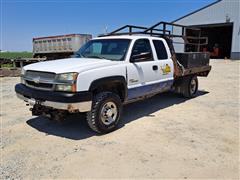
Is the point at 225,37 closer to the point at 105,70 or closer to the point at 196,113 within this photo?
the point at 196,113

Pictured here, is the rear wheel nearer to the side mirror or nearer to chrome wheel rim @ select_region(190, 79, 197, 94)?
chrome wheel rim @ select_region(190, 79, 197, 94)

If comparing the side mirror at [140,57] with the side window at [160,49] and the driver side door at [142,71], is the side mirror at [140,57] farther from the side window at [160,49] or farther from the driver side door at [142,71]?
the side window at [160,49]

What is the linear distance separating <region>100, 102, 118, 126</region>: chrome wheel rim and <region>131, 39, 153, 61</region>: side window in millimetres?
1254

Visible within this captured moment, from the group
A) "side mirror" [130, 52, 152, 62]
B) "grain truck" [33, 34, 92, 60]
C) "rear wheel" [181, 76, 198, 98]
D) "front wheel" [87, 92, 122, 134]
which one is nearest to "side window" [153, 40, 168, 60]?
"side mirror" [130, 52, 152, 62]

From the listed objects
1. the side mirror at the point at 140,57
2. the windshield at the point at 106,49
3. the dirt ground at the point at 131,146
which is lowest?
the dirt ground at the point at 131,146

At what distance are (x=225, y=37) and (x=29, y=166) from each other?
37.3m

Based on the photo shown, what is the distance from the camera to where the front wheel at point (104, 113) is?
15.3 ft

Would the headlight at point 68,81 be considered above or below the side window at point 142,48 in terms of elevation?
below

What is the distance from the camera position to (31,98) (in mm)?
4789

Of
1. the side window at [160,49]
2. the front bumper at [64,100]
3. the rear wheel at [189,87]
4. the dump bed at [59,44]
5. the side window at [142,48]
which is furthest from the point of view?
the dump bed at [59,44]

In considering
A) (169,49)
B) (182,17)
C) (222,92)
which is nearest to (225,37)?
(182,17)

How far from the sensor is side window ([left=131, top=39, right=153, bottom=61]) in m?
5.61

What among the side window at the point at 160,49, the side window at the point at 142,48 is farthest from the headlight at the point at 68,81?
the side window at the point at 160,49

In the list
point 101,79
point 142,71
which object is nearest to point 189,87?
point 142,71
